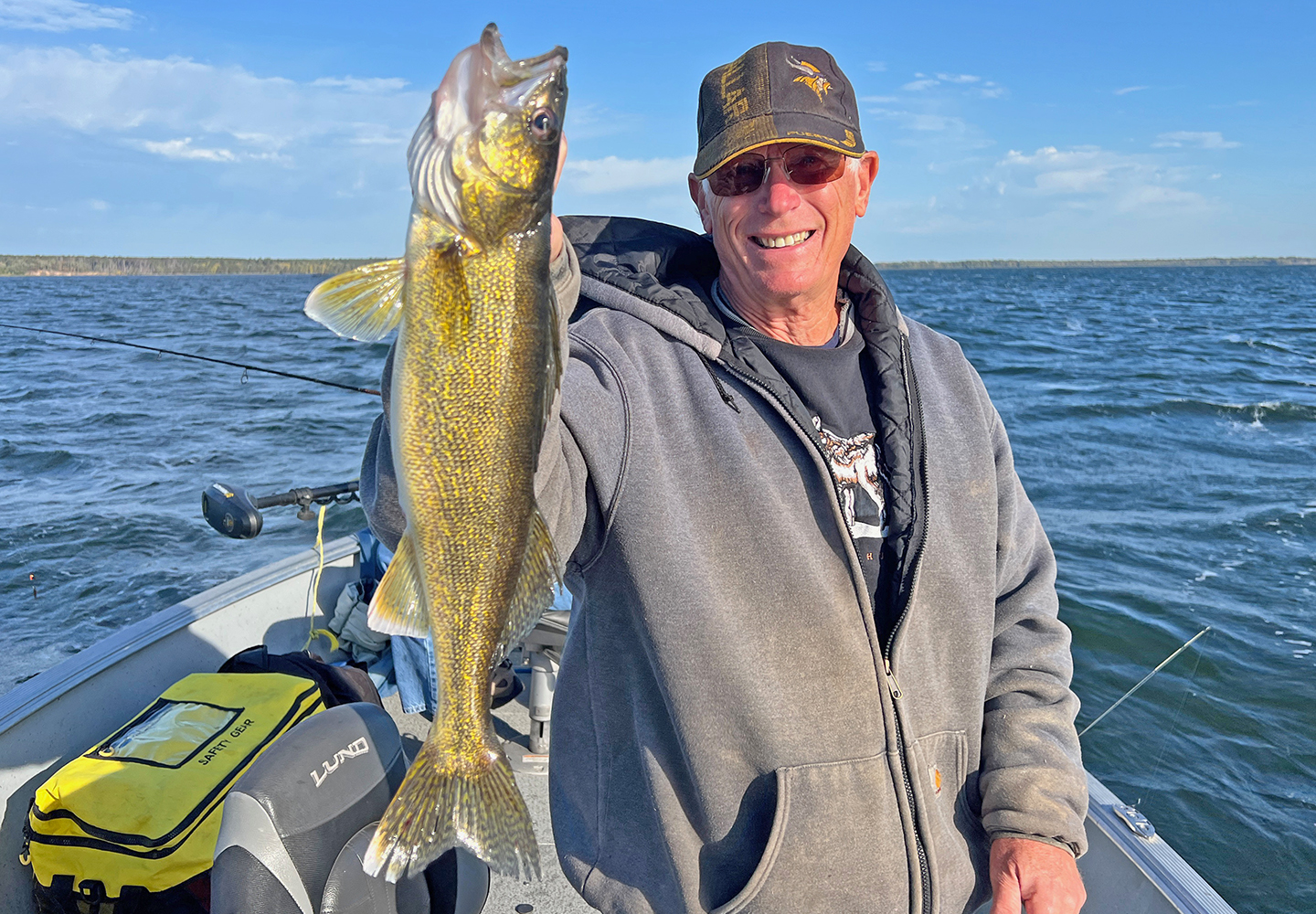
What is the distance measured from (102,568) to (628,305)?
918 cm

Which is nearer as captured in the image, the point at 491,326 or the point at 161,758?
the point at 491,326

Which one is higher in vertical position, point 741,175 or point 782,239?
point 741,175

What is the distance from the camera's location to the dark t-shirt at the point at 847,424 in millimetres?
2074

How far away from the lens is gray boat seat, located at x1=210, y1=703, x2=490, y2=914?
1.87 metres

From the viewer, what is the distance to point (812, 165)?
2244mm

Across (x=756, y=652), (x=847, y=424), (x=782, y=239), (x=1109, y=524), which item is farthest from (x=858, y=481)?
(x=1109, y=524)

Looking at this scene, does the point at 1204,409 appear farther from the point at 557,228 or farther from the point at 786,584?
the point at 557,228

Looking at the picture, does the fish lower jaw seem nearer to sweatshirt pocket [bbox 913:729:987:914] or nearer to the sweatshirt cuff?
sweatshirt pocket [bbox 913:729:987:914]

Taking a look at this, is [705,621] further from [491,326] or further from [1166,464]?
[1166,464]

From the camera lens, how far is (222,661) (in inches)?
164

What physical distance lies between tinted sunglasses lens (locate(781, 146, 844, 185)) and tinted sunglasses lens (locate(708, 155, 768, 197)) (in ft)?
0.21

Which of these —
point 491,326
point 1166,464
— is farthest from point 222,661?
point 1166,464

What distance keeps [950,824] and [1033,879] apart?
207 millimetres

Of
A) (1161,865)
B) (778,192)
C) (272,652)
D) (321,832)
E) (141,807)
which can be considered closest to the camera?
(321,832)
